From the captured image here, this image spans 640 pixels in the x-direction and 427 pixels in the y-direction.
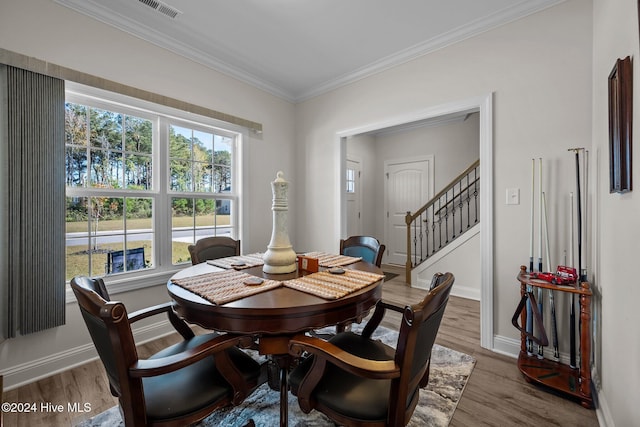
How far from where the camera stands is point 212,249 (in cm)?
231

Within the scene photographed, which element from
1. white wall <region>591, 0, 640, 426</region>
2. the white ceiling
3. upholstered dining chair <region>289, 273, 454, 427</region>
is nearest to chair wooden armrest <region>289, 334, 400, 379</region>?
upholstered dining chair <region>289, 273, 454, 427</region>

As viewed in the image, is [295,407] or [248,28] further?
[248,28]

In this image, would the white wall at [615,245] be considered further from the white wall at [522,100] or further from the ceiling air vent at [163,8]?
the ceiling air vent at [163,8]

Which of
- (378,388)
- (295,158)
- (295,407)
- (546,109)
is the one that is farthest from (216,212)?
(546,109)

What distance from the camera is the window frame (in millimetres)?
2260

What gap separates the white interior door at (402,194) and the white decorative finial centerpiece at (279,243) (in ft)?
14.4

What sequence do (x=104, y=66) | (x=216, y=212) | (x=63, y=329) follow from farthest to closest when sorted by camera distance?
(x=216, y=212) < (x=104, y=66) < (x=63, y=329)

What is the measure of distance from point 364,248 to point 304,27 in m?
2.10

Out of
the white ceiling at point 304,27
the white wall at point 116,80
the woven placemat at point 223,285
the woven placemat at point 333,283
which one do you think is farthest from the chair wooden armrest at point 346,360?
the white ceiling at point 304,27

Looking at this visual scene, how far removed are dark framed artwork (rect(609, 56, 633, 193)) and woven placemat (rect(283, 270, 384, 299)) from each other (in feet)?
3.99

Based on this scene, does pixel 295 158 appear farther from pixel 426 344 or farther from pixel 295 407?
pixel 426 344

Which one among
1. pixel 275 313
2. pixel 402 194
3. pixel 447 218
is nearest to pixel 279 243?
pixel 275 313

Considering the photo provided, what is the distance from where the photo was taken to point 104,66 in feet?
7.41

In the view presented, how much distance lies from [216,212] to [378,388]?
105 inches
